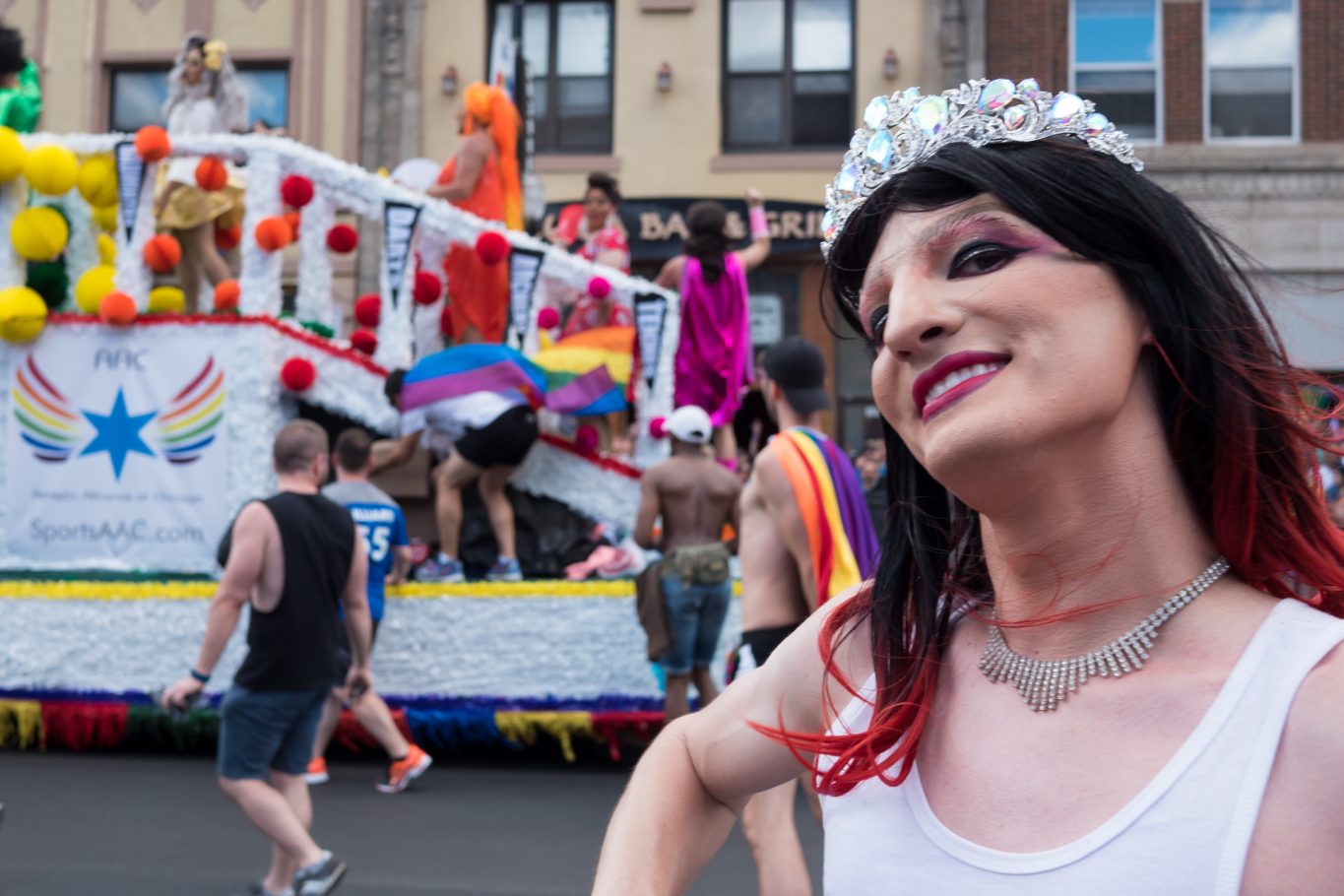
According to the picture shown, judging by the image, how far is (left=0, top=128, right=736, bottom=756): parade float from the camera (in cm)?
776

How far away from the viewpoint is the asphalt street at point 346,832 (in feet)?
17.6

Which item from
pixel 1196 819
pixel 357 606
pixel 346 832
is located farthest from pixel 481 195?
pixel 1196 819

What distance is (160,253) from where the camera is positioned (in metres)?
8.47

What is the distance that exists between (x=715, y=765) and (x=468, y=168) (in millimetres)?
8139

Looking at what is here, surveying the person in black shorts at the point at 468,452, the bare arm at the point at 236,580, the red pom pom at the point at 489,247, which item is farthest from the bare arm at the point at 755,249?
the bare arm at the point at 236,580

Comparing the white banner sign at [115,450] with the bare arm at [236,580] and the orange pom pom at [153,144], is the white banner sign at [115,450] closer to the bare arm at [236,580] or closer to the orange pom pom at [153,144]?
the orange pom pom at [153,144]

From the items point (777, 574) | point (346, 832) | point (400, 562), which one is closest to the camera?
A: point (777, 574)

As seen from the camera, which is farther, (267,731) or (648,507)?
(648,507)

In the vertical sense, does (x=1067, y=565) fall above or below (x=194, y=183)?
below

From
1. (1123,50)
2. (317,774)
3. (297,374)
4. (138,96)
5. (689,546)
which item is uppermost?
(1123,50)

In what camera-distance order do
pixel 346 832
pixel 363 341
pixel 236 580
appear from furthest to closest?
1. pixel 363 341
2. pixel 346 832
3. pixel 236 580

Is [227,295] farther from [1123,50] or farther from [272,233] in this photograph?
[1123,50]

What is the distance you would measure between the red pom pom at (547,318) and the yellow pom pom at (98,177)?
2.71 meters

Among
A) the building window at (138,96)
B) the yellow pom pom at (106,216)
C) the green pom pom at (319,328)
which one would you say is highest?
the building window at (138,96)
